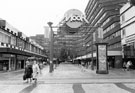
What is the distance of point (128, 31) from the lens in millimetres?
33250

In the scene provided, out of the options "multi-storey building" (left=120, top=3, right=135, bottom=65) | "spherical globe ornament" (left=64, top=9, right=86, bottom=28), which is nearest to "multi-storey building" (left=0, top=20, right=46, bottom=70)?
"spherical globe ornament" (left=64, top=9, right=86, bottom=28)

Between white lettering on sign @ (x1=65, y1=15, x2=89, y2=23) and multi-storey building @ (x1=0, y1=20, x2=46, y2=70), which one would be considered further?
multi-storey building @ (x1=0, y1=20, x2=46, y2=70)

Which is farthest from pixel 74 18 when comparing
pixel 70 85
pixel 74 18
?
pixel 70 85

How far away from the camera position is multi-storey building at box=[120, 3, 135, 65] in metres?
31.2


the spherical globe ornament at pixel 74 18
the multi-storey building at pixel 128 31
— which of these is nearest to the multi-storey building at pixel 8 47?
the spherical globe ornament at pixel 74 18

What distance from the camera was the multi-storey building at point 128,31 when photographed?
31244 mm

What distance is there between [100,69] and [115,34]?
907 inches

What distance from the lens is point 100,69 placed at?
2155 centimetres

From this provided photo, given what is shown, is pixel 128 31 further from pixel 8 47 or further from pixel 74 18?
pixel 8 47

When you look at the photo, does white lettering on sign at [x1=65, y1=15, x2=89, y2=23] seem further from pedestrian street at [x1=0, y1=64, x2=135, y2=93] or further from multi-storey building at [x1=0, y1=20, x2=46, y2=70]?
multi-storey building at [x1=0, y1=20, x2=46, y2=70]

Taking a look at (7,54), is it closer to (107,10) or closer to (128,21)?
(128,21)

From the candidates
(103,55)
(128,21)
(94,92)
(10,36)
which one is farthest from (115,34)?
(94,92)

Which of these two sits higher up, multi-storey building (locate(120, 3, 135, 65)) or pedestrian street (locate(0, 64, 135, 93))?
multi-storey building (locate(120, 3, 135, 65))

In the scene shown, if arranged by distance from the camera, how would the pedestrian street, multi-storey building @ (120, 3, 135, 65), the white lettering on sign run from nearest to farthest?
the pedestrian street → the white lettering on sign → multi-storey building @ (120, 3, 135, 65)
